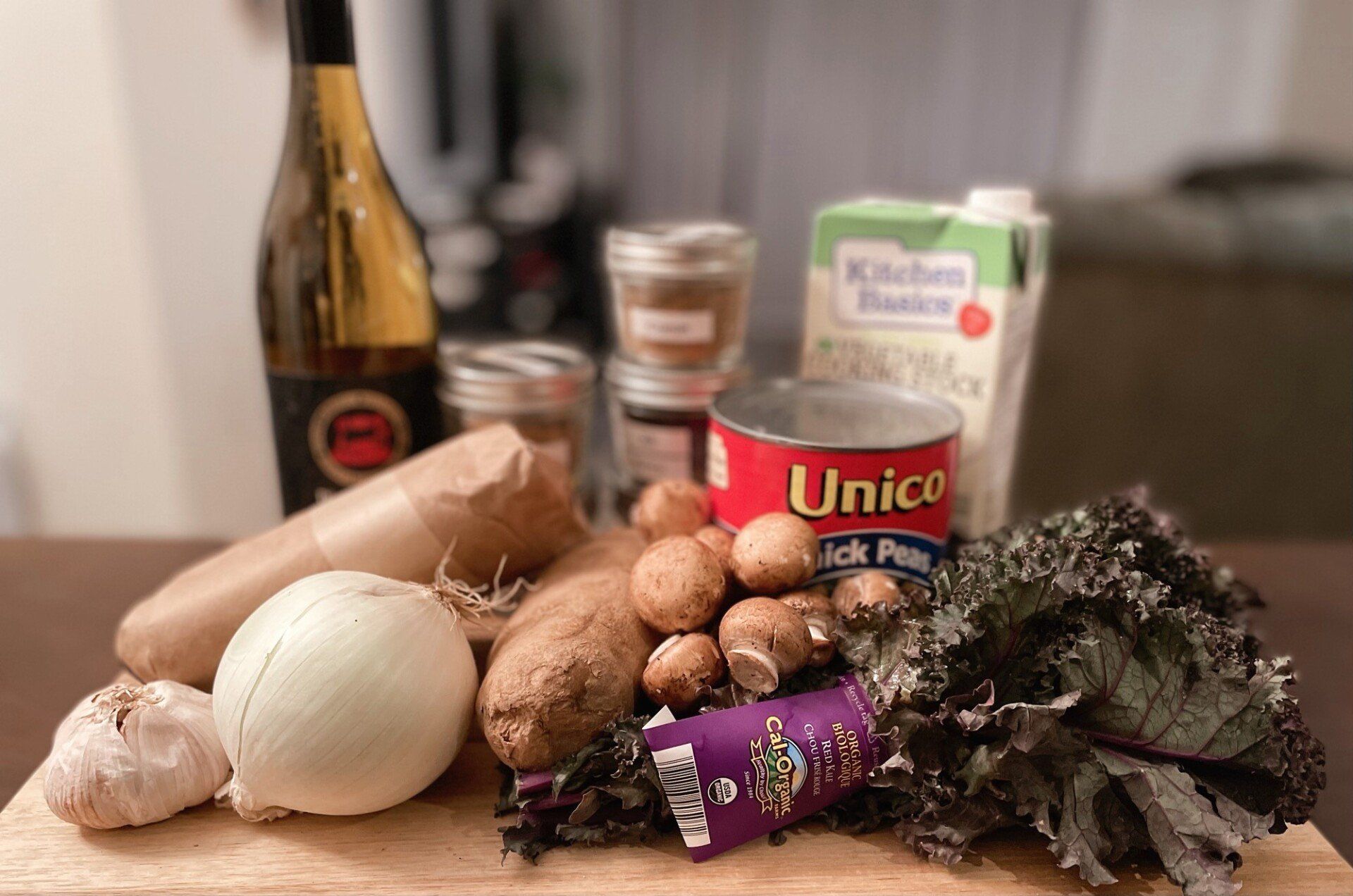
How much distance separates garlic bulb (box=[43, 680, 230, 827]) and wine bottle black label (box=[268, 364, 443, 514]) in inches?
13.0

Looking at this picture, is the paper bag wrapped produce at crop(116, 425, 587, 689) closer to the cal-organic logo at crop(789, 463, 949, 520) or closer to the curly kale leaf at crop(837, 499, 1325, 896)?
the cal-organic logo at crop(789, 463, 949, 520)

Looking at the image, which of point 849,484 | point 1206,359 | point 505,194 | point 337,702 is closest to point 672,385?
point 849,484

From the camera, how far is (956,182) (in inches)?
201

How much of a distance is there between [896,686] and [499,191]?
337 centimetres

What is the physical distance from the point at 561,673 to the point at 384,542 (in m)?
0.24

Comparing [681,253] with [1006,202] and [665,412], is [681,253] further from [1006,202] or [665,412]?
[1006,202]

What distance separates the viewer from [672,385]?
98 cm

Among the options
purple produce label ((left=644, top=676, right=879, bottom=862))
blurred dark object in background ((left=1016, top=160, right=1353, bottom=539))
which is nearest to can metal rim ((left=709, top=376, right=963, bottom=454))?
purple produce label ((left=644, top=676, right=879, bottom=862))

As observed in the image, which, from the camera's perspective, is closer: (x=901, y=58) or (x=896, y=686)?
(x=896, y=686)

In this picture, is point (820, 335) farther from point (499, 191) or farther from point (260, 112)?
point (499, 191)

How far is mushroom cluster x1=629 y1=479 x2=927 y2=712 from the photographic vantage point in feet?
2.18

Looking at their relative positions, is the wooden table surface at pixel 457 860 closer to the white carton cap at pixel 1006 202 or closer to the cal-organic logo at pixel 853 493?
the cal-organic logo at pixel 853 493

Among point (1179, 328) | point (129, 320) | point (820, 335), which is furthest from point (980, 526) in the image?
point (129, 320)

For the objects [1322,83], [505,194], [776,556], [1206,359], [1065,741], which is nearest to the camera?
[1065,741]
